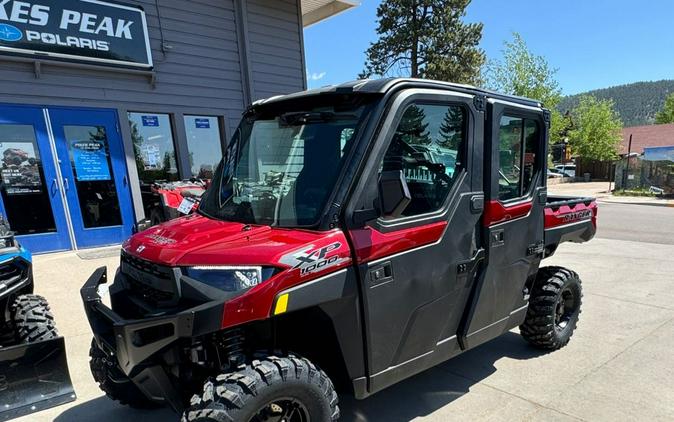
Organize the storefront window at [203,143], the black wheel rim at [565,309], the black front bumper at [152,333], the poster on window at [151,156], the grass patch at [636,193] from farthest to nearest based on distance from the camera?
1. the grass patch at [636,193]
2. the storefront window at [203,143]
3. the poster on window at [151,156]
4. the black wheel rim at [565,309]
5. the black front bumper at [152,333]

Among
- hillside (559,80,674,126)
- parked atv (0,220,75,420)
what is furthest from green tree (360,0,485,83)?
hillside (559,80,674,126)

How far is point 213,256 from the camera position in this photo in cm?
206

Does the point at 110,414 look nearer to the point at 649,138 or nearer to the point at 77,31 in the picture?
→ the point at 77,31

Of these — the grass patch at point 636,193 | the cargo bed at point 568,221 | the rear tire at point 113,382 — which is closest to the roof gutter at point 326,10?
the cargo bed at point 568,221

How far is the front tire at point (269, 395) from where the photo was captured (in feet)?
6.26

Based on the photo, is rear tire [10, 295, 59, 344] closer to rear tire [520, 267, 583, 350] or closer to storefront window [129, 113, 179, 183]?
rear tire [520, 267, 583, 350]

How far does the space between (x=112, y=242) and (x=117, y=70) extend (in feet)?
10.0

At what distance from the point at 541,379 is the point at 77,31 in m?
8.14

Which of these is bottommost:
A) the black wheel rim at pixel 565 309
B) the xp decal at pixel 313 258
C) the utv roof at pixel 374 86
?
the black wheel rim at pixel 565 309

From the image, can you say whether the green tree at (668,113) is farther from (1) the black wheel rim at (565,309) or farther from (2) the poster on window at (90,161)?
(2) the poster on window at (90,161)

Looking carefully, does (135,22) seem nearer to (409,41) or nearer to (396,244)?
(396,244)

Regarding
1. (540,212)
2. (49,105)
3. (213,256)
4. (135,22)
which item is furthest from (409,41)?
(213,256)

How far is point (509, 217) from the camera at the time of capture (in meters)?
3.05

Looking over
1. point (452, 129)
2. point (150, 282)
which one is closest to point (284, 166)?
point (150, 282)
